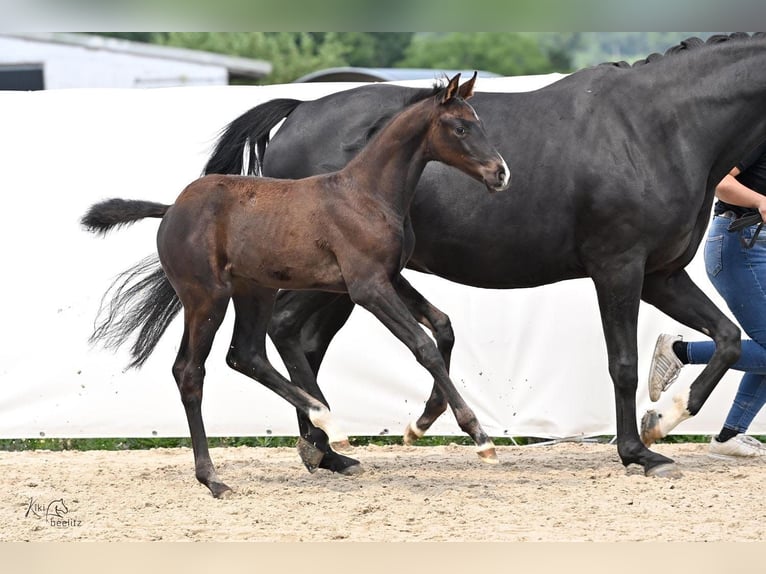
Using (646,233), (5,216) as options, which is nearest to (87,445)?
(5,216)

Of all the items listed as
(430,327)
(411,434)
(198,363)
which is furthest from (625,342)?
(198,363)

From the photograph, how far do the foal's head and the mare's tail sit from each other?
1.30 m

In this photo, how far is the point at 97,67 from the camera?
17703 mm

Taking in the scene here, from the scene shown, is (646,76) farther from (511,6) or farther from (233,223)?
(511,6)

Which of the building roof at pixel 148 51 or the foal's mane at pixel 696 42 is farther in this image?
the building roof at pixel 148 51

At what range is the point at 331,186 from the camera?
4648 millimetres

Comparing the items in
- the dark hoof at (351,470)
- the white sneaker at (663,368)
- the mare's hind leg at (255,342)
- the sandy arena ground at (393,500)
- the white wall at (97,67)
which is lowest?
the sandy arena ground at (393,500)

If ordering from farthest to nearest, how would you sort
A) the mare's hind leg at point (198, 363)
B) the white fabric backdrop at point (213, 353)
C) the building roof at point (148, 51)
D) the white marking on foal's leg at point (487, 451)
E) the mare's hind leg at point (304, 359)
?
1. the building roof at point (148, 51)
2. the white fabric backdrop at point (213, 353)
3. the mare's hind leg at point (304, 359)
4. the mare's hind leg at point (198, 363)
5. the white marking on foal's leg at point (487, 451)

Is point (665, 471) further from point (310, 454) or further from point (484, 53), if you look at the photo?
Result: point (484, 53)

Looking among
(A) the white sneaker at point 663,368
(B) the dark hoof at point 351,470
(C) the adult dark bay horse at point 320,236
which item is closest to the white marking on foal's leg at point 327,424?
(C) the adult dark bay horse at point 320,236

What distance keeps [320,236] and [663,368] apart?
6.36 ft

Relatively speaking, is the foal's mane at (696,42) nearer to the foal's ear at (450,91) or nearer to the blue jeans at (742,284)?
the blue jeans at (742,284)

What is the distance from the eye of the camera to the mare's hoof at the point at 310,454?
17.1 feet

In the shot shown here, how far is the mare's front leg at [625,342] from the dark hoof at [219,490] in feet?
5.96
